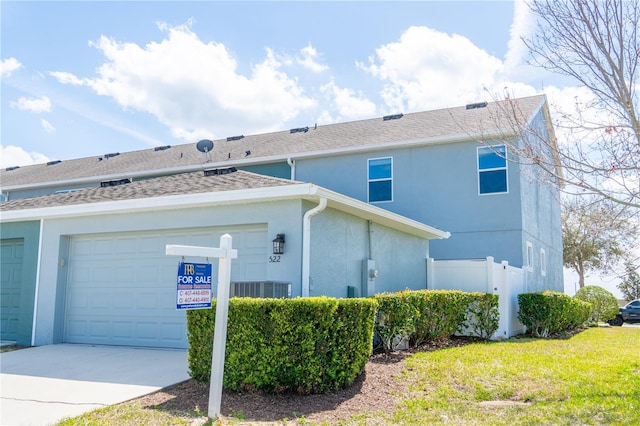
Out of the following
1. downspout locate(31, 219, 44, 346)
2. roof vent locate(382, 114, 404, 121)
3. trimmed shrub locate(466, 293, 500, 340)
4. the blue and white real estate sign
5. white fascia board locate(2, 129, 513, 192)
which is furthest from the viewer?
roof vent locate(382, 114, 404, 121)

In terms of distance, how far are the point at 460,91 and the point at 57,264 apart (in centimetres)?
865

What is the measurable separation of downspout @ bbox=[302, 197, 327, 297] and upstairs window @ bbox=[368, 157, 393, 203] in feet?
24.4

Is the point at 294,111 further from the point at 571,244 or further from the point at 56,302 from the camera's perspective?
the point at 571,244

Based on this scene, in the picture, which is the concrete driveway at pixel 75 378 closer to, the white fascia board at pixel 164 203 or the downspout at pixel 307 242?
the downspout at pixel 307 242

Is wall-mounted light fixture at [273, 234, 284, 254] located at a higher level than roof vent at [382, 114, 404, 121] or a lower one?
lower

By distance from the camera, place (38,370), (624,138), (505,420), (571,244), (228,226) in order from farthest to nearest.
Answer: (571,244), (228,226), (38,370), (624,138), (505,420)

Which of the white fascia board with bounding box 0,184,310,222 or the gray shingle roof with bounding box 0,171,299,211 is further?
the gray shingle roof with bounding box 0,171,299,211

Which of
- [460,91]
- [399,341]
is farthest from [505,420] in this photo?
A: [460,91]

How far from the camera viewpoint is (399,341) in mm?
9266

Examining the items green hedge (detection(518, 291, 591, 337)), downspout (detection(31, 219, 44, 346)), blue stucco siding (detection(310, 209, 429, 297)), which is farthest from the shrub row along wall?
downspout (detection(31, 219, 44, 346))

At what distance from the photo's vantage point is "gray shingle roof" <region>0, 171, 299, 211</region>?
30.2ft

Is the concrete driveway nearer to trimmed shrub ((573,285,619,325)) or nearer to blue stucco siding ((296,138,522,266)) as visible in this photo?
blue stucco siding ((296,138,522,266))

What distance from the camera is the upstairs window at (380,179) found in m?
15.6

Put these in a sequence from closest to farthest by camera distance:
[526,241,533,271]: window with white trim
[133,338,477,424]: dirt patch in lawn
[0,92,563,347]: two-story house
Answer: [133,338,477,424]: dirt patch in lawn, [0,92,563,347]: two-story house, [526,241,533,271]: window with white trim
